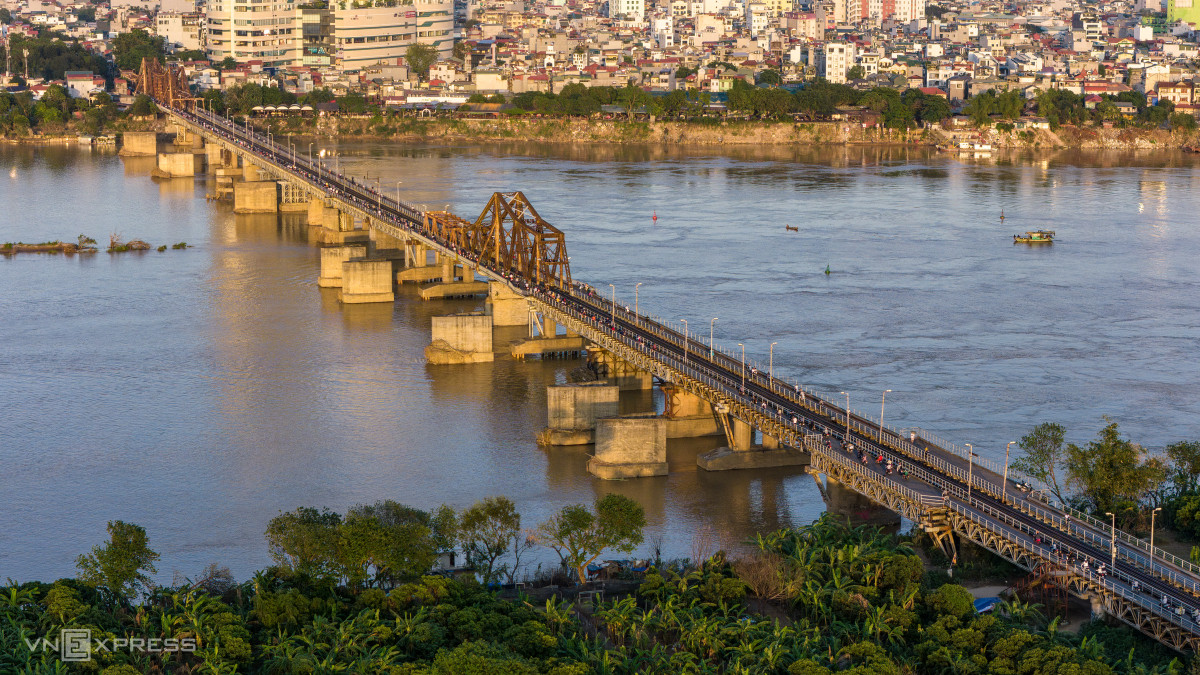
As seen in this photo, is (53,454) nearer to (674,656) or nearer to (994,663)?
(674,656)

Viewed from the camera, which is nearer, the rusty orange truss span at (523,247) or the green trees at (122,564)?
the green trees at (122,564)

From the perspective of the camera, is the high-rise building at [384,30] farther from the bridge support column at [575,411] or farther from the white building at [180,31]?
the bridge support column at [575,411]

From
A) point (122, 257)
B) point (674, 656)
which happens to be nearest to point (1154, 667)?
point (674, 656)

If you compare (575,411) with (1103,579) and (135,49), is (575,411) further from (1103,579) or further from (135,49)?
(135,49)

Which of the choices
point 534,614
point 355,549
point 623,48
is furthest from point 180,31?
point 534,614

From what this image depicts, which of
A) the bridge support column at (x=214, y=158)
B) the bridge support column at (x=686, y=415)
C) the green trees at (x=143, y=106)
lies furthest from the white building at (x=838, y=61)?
the bridge support column at (x=686, y=415)

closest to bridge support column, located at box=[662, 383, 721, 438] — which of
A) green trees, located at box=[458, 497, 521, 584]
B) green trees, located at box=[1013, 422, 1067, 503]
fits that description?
green trees, located at box=[1013, 422, 1067, 503]
